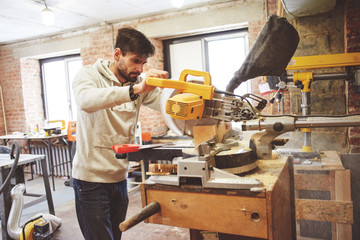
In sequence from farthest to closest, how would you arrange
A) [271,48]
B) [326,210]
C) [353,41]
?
1. [353,41]
2. [326,210]
3. [271,48]

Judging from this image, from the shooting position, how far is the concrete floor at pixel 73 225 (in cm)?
252

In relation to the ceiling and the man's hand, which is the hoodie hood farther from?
the ceiling

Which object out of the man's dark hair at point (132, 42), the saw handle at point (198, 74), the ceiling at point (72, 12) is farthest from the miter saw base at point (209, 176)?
the ceiling at point (72, 12)

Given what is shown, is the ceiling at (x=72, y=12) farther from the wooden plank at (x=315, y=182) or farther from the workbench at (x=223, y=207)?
the workbench at (x=223, y=207)

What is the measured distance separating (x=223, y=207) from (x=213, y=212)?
4 cm

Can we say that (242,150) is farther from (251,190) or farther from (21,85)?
(21,85)

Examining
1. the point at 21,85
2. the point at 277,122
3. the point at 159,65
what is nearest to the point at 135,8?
the point at 159,65

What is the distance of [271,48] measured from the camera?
1.15 m

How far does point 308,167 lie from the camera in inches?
69.7

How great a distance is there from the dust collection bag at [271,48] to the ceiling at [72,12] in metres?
2.80

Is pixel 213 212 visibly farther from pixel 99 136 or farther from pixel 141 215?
pixel 99 136

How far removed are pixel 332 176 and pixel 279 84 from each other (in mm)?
717

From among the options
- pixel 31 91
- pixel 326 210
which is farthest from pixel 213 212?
pixel 31 91

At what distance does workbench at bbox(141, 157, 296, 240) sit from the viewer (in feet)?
2.51
